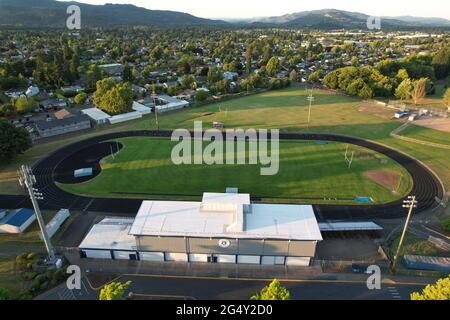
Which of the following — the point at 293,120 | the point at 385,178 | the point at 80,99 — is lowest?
the point at 385,178

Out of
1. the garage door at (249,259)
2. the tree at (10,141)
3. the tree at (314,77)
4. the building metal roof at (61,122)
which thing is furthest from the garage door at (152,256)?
the tree at (314,77)

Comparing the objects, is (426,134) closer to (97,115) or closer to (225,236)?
(225,236)

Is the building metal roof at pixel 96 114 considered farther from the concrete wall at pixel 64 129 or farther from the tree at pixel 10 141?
the tree at pixel 10 141

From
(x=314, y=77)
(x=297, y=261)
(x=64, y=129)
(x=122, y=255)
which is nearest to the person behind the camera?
(x=297, y=261)

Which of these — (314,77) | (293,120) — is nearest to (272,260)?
(293,120)

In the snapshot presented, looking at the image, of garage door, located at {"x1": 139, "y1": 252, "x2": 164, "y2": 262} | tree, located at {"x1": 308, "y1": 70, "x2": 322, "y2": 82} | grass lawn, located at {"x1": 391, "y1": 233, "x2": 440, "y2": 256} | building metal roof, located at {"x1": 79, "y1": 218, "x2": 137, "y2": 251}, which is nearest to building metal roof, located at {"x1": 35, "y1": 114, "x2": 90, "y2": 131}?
building metal roof, located at {"x1": 79, "y1": 218, "x2": 137, "y2": 251}

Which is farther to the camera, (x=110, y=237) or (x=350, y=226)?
(x=350, y=226)
